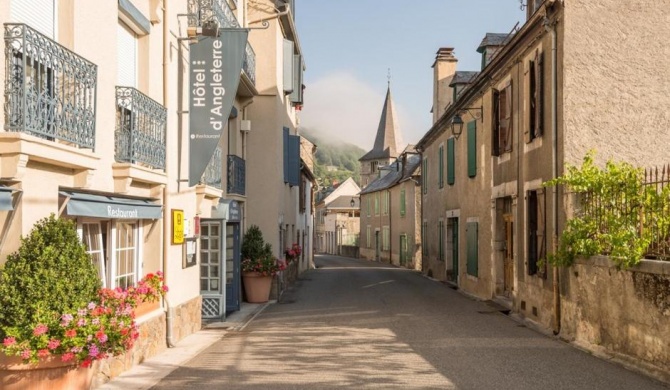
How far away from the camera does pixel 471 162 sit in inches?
846

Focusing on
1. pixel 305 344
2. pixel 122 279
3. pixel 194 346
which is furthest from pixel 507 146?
pixel 122 279

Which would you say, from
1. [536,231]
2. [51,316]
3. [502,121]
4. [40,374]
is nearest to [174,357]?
[40,374]

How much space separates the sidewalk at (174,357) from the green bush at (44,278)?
1.87 metres

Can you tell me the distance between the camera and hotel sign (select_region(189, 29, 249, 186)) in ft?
39.1

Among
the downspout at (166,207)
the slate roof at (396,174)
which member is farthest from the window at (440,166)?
the downspout at (166,207)

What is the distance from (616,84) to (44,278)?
10.3m

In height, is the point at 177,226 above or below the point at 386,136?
below

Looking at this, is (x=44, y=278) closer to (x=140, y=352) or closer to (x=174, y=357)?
(x=140, y=352)

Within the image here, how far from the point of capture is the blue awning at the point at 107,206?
754 cm

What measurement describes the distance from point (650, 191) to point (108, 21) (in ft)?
24.8

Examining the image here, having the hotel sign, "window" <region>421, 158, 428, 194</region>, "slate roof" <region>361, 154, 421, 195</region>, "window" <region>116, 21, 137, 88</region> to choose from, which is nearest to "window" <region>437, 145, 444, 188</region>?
"window" <region>421, 158, 428, 194</region>

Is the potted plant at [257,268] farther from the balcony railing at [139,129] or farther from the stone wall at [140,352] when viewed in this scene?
the balcony railing at [139,129]

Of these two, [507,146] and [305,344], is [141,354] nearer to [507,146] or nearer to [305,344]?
[305,344]

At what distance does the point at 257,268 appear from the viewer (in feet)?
61.2
